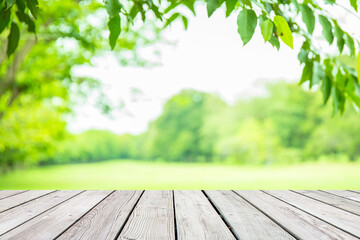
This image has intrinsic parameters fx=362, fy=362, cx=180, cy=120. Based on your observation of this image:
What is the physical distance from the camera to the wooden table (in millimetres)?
1339

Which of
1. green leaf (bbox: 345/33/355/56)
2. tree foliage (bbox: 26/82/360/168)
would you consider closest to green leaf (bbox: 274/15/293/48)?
green leaf (bbox: 345/33/355/56)

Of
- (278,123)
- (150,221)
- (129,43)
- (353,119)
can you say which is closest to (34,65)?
(129,43)

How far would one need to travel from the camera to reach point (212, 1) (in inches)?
35.4

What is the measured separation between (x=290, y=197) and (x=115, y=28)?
1.75 m

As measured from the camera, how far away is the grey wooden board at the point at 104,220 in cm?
132

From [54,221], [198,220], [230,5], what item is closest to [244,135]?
[198,220]

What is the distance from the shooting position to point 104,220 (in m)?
1.55

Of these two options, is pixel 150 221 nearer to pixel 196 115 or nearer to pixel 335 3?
pixel 335 3

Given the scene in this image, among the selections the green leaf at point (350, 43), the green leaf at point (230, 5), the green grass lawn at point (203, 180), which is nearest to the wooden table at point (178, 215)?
the green leaf at point (350, 43)

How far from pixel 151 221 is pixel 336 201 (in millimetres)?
1207

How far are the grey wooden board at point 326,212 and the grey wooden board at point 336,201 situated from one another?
0.21 feet

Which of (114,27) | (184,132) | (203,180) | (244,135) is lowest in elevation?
(203,180)

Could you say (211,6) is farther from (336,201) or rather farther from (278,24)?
(336,201)

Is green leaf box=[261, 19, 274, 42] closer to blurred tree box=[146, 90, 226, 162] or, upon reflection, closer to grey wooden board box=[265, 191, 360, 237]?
grey wooden board box=[265, 191, 360, 237]
